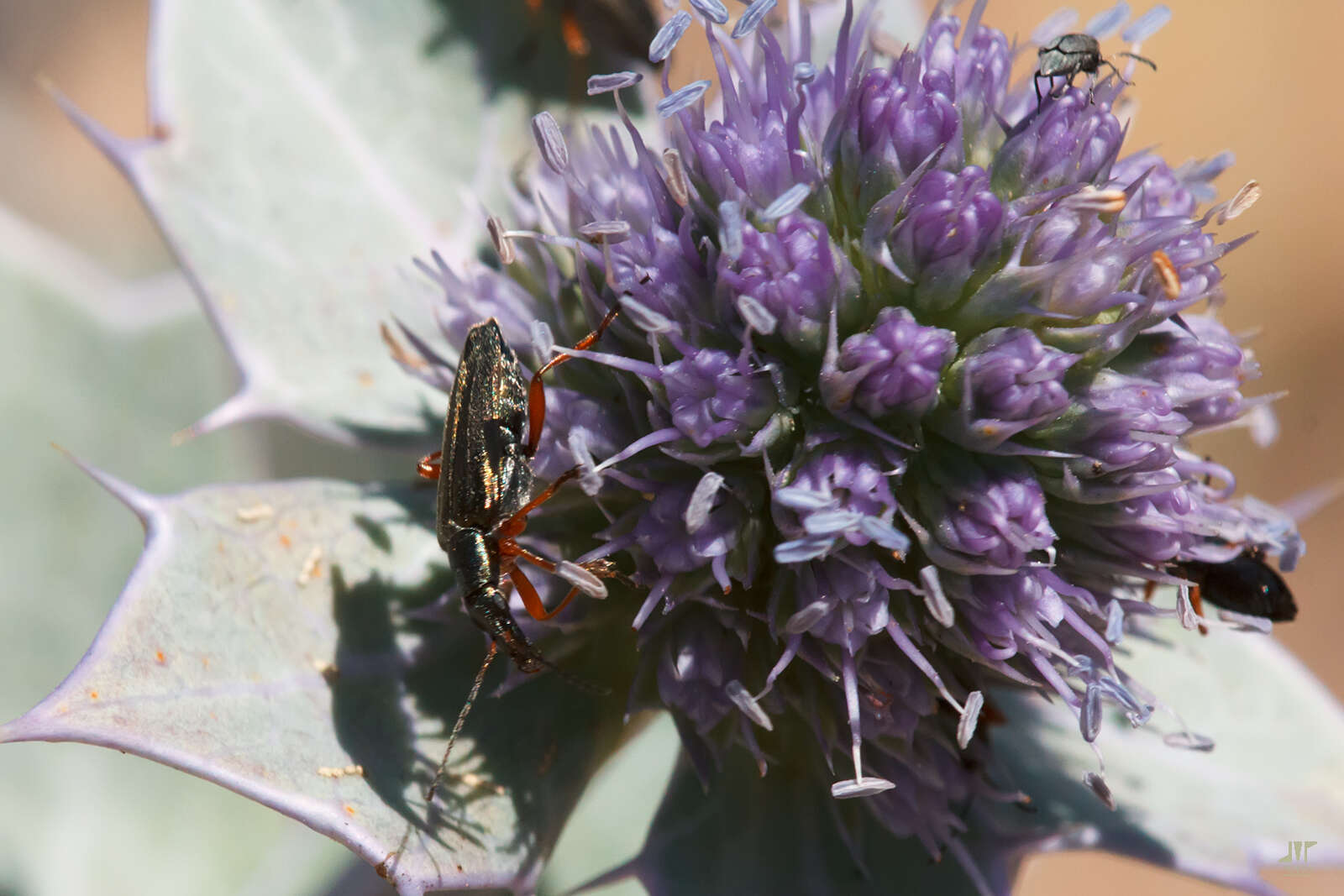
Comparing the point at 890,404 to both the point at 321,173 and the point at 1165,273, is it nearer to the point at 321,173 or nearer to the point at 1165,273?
the point at 1165,273

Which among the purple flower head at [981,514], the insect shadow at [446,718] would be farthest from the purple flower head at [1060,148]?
the insect shadow at [446,718]

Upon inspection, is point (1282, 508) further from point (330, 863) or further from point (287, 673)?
point (330, 863)

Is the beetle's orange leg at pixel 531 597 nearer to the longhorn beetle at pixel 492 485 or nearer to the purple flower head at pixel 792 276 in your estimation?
the longhorn beetle at pixel 492 485

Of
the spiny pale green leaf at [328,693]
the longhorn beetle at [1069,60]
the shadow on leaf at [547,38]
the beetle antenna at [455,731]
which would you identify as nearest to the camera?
the spiny pale green leaf at [328,693]

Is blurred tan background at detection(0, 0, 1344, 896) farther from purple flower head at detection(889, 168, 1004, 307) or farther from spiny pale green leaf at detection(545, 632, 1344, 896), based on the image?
purple flower head at detection(889, 168, 1004, 307)

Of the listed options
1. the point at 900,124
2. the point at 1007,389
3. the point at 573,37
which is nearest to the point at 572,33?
the point at 573,37

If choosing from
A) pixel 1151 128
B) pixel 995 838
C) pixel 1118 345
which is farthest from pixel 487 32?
pixel 1151 128

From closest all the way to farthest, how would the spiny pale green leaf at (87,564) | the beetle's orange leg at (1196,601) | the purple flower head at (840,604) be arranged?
the purple flower head at (840,604) → the beetle's orange leg at (1196,601) → the spiny pale green leaf at (87,564)
